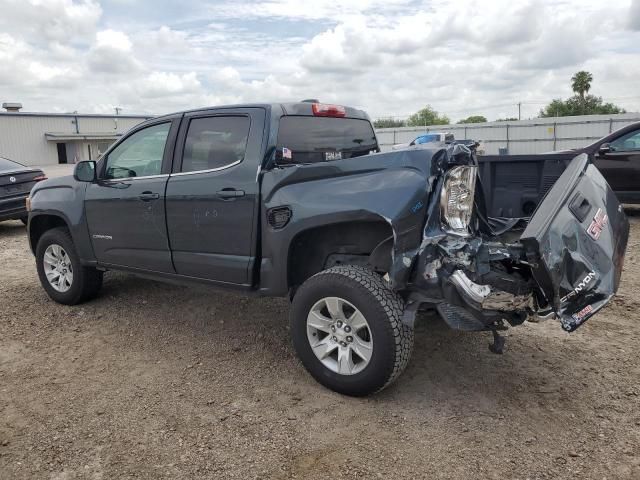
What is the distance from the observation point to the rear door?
4094 mm

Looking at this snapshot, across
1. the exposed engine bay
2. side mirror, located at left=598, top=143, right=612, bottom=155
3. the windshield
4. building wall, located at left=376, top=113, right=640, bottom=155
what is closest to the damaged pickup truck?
the exposed engine bay

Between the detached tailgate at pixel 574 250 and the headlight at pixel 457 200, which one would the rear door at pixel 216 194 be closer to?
the headlight at pixel 457 200

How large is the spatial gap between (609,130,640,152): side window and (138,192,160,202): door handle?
331 inches

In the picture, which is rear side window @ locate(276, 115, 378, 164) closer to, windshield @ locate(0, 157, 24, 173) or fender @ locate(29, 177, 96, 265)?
fender @ locate(29, 177, 96, 265)

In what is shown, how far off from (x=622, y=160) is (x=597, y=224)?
728cm

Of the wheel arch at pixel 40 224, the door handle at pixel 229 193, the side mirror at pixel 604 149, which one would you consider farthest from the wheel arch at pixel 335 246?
the side mirror at pixel 604 149

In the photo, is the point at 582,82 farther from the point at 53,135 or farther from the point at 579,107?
Result: the point at 53,135

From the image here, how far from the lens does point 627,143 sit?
31.8 ft

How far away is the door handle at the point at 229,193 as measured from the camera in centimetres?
408

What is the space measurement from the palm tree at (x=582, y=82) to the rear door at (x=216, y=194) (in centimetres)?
5017

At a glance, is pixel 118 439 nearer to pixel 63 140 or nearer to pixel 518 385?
pixel 518 385

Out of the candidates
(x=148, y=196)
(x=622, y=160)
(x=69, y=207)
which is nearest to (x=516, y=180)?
(x=148, y=196)

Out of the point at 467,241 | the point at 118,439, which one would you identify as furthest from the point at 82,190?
the point at 467,241

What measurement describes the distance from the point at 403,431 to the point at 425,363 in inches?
38.5
